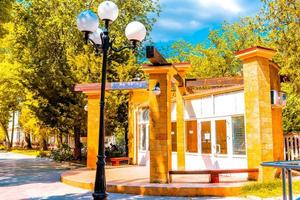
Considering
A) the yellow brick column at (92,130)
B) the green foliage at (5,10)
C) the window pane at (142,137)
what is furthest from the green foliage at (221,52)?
the green foliage at (5,10)

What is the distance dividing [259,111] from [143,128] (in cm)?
897

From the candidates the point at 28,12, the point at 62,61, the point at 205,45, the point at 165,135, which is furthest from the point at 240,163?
the point at 205,45

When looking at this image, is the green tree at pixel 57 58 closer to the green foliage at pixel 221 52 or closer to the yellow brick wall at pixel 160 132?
the yellow brick wall at pixel 160 132

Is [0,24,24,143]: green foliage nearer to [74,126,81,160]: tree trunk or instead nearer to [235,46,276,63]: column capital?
[74,126,81,160]: tree trunk

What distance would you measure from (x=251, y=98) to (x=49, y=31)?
1813 centimetres

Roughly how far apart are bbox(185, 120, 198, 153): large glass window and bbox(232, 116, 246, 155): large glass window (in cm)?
235

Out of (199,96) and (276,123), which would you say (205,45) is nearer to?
(199,96)

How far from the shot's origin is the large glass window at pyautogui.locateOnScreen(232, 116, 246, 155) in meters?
12.2

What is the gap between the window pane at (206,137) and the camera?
14000 millimetres

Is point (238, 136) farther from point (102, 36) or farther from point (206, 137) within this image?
point (102, 36)

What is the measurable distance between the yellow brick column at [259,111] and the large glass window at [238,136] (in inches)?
40.1

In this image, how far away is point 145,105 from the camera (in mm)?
18453

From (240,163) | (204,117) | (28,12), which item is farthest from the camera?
(28,12)

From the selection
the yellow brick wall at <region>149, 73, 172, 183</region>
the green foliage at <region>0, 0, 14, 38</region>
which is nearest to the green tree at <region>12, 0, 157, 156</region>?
the green foliage at <region>0, 0, 14, 38</region>
